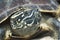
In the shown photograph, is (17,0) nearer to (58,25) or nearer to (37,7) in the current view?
(37,7)

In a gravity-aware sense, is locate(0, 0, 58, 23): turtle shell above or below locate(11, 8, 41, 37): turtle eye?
above

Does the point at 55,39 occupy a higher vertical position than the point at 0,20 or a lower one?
lower

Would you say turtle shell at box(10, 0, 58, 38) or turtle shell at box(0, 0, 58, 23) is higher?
turtle shell at box(0, 0, 58, 23)

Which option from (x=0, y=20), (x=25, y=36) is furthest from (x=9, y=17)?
(x=25, y=36)

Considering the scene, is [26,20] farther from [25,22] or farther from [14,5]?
[14,5]

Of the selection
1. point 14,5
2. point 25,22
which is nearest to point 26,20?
point 25,22

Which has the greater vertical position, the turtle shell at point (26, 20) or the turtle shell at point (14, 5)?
the turtle shell at point (14, 5)
